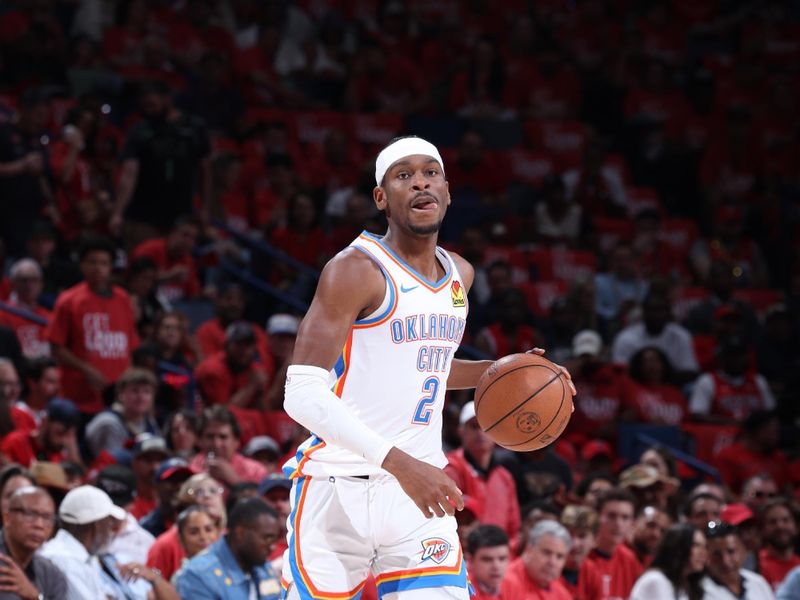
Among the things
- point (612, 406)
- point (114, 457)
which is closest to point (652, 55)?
point (612, 406)

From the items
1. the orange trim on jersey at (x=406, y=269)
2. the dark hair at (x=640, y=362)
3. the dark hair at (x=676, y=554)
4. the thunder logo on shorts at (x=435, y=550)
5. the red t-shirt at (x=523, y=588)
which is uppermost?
the orange trim on jersey at (x=406, y=269)

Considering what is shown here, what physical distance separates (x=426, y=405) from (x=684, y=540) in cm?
386

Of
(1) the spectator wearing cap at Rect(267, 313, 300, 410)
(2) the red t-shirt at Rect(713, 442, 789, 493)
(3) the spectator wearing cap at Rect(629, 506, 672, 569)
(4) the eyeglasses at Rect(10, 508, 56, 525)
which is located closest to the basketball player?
(4) the eyeglasses at Rect(10, 508, 56, 525)

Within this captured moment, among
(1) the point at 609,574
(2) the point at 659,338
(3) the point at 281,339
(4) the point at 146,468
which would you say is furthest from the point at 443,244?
(4) the point at 146,468

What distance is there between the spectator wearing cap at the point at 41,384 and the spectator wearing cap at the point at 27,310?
26.3 inches

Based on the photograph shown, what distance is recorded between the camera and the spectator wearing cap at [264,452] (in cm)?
930

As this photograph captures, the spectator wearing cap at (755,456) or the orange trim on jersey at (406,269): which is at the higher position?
the orange trim on jersey at (406,269)

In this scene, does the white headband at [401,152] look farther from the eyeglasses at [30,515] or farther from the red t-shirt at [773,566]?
the red t-shirt at [773,566]

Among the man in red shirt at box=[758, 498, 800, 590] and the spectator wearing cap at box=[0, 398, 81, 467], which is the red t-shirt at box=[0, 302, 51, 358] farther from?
the man in red shirt at box=[758, 498, 800, 590]

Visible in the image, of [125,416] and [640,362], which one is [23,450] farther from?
[640,362]

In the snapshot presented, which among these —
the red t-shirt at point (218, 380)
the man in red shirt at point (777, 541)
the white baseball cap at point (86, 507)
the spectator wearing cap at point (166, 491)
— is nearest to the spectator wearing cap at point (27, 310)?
the red t-shirt at point (218, 380)

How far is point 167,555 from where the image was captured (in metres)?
7.66

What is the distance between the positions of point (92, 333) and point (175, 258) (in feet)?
5.58

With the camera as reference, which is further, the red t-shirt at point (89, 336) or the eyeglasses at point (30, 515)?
the red t-shirt at point (89, 336)
